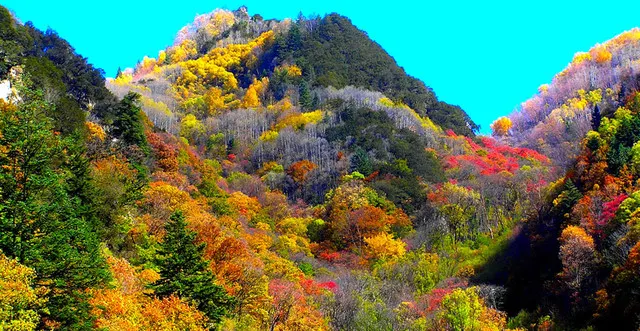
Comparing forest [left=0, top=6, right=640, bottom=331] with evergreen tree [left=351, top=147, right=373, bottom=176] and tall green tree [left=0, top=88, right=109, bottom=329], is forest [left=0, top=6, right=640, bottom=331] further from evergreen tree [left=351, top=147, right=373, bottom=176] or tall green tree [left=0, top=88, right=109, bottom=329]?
evergreen tree [left=351, top=147, right=373, bottom=176]

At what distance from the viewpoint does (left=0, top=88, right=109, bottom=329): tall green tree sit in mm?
20875

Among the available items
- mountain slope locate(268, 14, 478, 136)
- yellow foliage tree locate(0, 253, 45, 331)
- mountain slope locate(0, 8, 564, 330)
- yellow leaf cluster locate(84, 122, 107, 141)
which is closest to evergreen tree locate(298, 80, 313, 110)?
mountain slope locate(0, 8, 564, 330)

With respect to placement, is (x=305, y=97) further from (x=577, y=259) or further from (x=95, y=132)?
(x=577, y=259)

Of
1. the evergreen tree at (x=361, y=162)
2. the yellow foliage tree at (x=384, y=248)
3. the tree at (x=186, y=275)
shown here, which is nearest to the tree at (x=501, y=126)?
the evergreen tree at (x=361, y=162)

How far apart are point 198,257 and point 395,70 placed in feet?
299

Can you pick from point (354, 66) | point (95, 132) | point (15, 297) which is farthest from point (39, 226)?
point (354, 66)

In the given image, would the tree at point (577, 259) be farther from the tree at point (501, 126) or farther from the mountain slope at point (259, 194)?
the tree at point (501, 126)

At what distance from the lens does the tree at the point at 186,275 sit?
2839 centimetres

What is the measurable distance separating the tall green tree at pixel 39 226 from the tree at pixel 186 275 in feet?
17.3

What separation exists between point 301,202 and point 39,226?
55.9 meters

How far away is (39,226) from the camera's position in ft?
70.5

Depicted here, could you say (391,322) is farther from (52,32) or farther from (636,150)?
(52,32)

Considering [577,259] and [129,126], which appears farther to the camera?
[129,126]

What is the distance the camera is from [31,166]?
22.3m
